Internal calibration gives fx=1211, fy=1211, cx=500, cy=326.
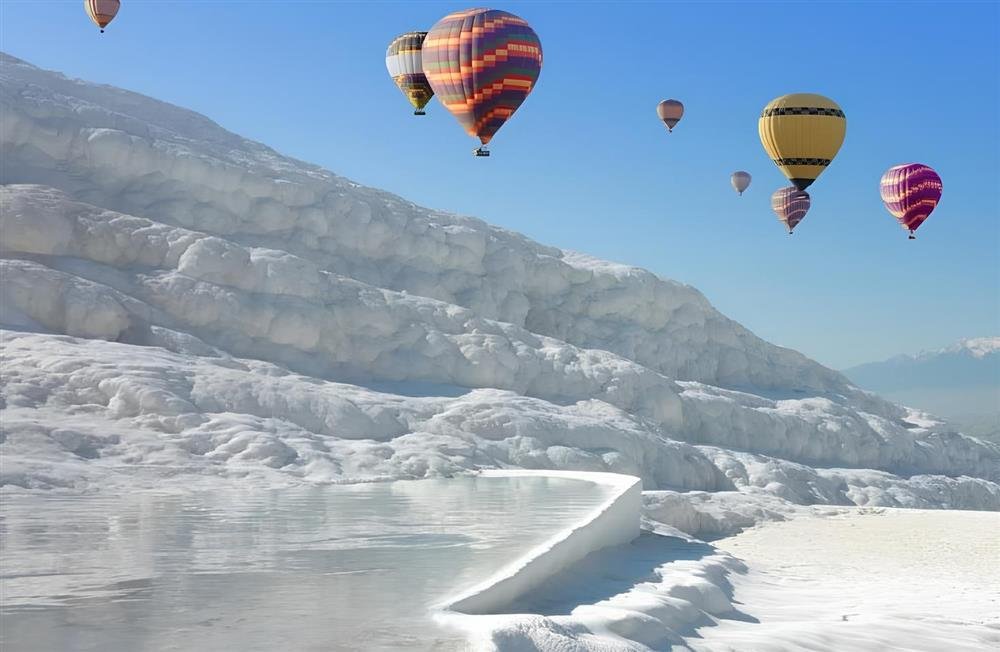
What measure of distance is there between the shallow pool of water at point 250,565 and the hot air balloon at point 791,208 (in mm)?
34187

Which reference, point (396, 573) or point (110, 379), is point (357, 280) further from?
point (396, 573)

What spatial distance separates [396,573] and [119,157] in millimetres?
35645

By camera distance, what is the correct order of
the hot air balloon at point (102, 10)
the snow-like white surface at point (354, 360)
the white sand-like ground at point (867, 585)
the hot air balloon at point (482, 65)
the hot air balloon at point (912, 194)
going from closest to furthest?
the white sand-like ground at point (867, 585)
the snow-like white surface at point (354, 360)
the hot air balloon at point (482, 65)
the hot air balloon at point (912, 194)
the hot air balloon at point (102, 10)

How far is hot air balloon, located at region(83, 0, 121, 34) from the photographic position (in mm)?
49625

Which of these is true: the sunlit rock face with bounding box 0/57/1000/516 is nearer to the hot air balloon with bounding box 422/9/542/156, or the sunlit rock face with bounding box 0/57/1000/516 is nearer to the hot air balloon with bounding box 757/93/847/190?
the hot air balloon with bounding box 422/9/542/156

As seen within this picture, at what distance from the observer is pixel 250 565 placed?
44.2 feet

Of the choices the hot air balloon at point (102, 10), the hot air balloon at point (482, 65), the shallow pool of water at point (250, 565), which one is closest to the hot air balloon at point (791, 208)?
the hot air balloon at point (482, 65)

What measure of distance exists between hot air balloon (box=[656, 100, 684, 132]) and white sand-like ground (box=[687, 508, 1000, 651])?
24.8m

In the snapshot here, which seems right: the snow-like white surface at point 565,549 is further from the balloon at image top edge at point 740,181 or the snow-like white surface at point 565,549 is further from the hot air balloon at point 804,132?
the balloon at image top edge at point 740,181

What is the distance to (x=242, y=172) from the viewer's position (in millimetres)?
47531

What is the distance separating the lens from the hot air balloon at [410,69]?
127 feet

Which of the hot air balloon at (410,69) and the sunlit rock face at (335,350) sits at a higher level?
the hot air balloon at (410,69)

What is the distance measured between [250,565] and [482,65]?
2107cm

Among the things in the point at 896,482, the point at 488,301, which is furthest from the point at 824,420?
the point at 488,301
